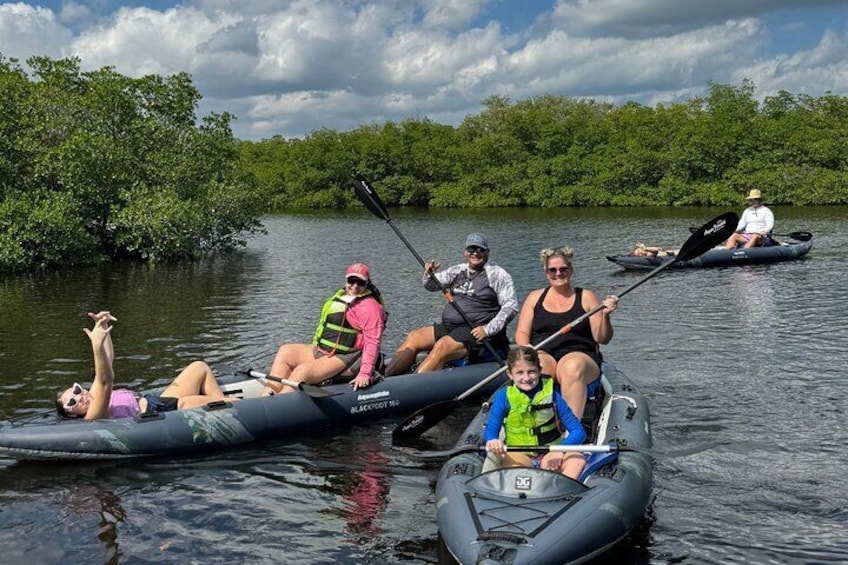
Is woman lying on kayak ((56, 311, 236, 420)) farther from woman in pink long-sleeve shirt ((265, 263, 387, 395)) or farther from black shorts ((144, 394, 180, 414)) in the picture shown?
woman in pink long-sleeve shirt ((265, 263, 387, 395))

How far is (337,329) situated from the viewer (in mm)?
7680

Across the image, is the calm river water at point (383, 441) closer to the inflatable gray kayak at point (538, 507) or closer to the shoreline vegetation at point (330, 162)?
the inflatable gray kayak at point (538, 507)

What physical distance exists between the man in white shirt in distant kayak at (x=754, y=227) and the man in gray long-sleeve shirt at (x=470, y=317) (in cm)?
1171

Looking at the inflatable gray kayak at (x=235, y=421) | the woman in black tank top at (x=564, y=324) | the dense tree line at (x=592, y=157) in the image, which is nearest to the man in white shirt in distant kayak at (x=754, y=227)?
the inflatable gray kayak at (x=235, y=421)

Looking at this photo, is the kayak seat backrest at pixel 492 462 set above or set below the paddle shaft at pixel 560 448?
below

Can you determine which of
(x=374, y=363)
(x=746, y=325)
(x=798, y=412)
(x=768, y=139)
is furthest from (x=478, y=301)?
(x=768, y=139)

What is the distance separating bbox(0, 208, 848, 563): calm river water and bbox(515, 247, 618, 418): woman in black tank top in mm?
1100

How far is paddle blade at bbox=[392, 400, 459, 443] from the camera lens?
713cm

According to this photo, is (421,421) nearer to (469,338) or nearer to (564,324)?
(469,338)

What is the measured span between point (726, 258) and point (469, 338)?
38.6 ft

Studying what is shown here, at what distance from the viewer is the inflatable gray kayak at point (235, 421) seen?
646cm

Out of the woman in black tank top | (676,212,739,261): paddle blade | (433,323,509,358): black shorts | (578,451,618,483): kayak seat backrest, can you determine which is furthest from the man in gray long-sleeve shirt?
(578,451,618,483): kayak seat backrest

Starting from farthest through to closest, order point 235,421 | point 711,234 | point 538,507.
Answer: point 711,234 → point 235,421 → point 538,507

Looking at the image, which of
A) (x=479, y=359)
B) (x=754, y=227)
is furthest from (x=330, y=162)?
(x=479, y=359)
